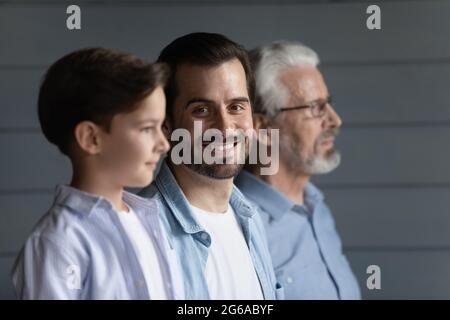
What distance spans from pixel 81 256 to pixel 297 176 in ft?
1.95

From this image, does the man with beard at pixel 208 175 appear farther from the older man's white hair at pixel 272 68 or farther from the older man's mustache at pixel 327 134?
the older man's mustache at pixel 327 134

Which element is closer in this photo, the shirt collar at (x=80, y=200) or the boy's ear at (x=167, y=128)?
the shirt collar at (x=80, y=200)

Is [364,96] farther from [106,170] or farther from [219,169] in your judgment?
[106,170]

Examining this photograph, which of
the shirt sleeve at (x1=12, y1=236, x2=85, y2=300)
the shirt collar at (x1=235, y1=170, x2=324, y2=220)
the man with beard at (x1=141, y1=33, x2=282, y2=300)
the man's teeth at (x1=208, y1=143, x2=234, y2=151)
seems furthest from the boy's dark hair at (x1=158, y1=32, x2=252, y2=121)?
the shirt sleeve at (x1=12, y1=236, x2=85, y2=300)

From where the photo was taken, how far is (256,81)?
1594 millimetres

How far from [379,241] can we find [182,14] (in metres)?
0.68

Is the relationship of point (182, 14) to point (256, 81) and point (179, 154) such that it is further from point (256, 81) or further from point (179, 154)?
point (179, 154)

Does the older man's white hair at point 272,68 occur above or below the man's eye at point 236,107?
above

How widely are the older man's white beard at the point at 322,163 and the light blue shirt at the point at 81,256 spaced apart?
46 cm

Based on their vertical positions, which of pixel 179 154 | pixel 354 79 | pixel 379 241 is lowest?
pixel 379 241

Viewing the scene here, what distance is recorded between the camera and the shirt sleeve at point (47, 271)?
1.24 meters

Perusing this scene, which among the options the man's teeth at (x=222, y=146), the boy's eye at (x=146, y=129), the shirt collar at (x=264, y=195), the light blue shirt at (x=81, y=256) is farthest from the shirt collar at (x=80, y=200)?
the shirt collar at (x=264, y=195)

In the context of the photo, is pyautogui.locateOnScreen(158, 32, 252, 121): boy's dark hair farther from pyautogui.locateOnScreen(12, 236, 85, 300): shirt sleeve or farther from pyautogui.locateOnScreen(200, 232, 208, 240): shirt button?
pyautogui.locateOnScreen(12, 236, 85, 300): shirt sleeve
